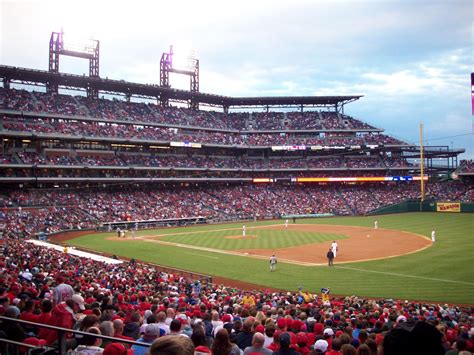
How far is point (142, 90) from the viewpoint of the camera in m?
74.3

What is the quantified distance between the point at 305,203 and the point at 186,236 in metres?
31.7

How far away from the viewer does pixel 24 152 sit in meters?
57.3

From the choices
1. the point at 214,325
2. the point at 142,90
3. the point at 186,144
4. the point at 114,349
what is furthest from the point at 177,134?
the point at 114,349

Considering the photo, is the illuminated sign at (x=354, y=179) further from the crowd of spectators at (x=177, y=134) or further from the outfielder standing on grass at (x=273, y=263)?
the outfielder standing on grass at (x=273, y=263)

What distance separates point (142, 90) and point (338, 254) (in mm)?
52093

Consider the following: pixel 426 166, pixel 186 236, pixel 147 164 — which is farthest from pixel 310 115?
pixel 186 236

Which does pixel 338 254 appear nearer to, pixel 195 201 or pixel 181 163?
pixel 195 201

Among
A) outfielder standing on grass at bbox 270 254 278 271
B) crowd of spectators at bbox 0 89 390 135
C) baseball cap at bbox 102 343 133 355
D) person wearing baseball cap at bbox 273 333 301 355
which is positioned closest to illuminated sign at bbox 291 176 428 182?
crowd of spectators at bbox 0 89 390 135

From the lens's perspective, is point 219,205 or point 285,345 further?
point 219,205

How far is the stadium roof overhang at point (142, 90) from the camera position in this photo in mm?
61594

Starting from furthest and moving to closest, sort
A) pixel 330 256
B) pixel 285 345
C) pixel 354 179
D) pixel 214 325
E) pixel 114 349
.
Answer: pixel 354 179, pixel 330 256, pixel 214 325, pixel 285 345, pixel 114 349

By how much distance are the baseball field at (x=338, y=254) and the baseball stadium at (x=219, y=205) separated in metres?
0.20

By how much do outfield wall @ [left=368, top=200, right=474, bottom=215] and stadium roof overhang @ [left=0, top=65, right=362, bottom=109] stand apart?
25259mm

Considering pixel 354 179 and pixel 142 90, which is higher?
pixel 142 90
